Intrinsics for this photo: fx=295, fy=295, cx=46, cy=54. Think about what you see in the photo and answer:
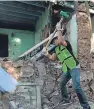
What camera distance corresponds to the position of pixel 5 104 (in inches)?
144

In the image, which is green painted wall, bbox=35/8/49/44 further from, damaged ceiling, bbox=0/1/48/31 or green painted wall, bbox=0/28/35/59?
green painted wall, bbox=0/28/35/59

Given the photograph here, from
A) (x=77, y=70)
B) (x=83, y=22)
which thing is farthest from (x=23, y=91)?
(x=83, y=22)

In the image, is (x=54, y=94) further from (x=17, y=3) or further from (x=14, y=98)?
(x=17, y=3)

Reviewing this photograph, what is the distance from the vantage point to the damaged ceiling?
9.17 m

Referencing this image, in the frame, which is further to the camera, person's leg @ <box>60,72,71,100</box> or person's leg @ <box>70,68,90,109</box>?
person's leg @ <box>60,72,71,100</box>

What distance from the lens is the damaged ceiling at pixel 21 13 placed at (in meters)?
9.17

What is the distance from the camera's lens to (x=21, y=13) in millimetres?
9906

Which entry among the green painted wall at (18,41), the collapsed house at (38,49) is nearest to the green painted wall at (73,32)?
the collapsed house at (38,49)

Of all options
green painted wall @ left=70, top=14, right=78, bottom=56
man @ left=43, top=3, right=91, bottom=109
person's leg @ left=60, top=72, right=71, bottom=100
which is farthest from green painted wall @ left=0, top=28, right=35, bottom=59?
man @ left=43, top=3, right=91, bottom=109

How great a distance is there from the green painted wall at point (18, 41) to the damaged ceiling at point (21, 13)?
19 centimetres

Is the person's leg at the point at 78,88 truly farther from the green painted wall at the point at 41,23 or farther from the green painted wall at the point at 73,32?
the green painted wall at the point at 41,23

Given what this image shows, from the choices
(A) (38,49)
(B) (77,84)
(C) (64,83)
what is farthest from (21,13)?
(B) (77,84)

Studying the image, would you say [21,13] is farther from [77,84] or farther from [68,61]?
[77,84]

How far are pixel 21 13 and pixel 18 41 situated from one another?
1461mm
